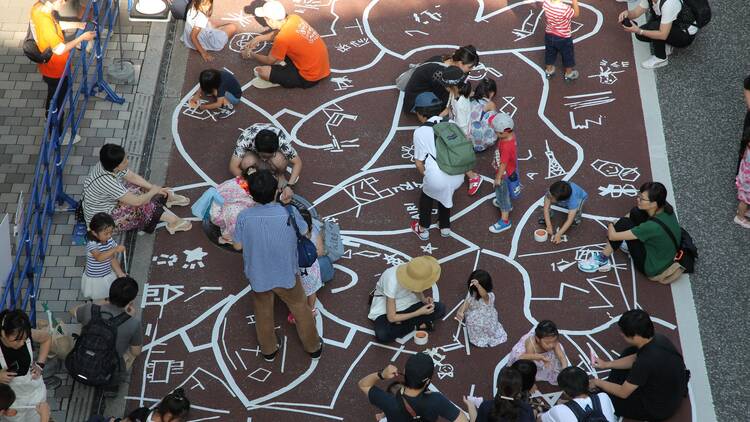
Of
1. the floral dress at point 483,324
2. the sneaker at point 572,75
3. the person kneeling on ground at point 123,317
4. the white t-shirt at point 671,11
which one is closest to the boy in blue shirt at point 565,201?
the floral dress at point 483,324

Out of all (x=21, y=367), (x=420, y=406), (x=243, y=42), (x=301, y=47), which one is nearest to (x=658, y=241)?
(x=420, y=406)

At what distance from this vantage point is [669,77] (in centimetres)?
1344

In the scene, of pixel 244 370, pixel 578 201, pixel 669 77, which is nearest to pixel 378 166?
pixel 578 201

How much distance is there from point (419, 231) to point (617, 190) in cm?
238

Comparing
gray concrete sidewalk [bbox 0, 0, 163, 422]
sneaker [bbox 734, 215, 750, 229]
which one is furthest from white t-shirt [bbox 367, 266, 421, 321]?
sneaker [bbox 734, 215, 750, 229]

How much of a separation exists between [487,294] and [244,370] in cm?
250

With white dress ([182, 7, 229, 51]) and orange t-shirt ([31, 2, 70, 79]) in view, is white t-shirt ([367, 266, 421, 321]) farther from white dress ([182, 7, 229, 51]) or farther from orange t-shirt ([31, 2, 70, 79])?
white dress ([182, 7, 229, 51])

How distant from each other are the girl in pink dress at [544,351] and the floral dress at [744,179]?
3080 mm

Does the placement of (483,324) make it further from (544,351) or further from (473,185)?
(473,185)

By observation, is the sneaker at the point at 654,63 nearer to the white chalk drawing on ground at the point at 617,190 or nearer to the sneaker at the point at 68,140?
the white chalk drawing on ground at the point at 617,190

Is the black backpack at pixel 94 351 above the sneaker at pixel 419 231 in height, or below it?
below

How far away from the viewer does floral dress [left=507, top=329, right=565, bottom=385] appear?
9.96m

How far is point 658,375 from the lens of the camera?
9445mm

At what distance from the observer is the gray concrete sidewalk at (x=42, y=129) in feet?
35.8
